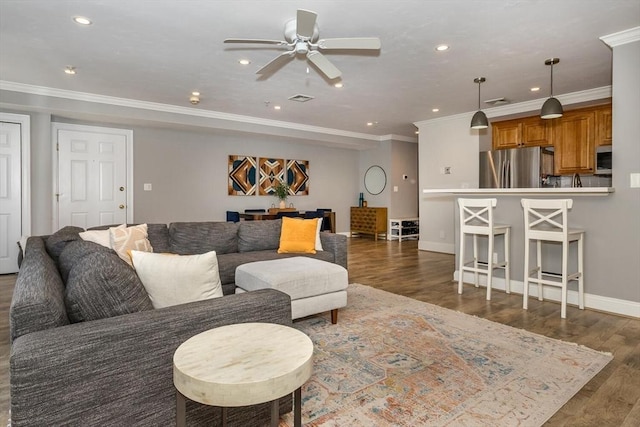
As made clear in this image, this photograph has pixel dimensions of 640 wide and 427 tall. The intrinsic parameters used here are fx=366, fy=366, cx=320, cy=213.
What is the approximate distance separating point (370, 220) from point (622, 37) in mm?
6013

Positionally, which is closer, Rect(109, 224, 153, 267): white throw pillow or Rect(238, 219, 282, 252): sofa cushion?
Rect(109, 224, 153, 267): white throw pillow

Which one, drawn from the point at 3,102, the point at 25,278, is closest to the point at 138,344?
the point at 25,278

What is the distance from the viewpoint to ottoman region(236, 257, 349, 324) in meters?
2.76

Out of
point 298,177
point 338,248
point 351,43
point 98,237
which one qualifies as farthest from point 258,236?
point 298,177

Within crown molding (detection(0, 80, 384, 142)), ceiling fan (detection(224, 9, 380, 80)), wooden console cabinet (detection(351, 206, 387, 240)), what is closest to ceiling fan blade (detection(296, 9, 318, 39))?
ceiling fan (detection(224, 9, 380, 80))

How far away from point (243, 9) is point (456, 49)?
209cm

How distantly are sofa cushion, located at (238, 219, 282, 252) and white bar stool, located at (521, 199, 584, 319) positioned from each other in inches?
102

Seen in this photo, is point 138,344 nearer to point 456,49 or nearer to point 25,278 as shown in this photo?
point 25,278

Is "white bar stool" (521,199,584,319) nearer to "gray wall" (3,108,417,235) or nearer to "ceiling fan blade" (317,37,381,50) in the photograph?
"ceiling fan blade" (317,37,381,50)

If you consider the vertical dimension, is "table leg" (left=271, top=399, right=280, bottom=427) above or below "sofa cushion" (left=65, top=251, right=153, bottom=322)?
below

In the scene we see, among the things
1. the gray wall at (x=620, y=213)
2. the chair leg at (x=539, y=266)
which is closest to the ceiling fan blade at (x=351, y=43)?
the gray wall at (x=620, y=213)

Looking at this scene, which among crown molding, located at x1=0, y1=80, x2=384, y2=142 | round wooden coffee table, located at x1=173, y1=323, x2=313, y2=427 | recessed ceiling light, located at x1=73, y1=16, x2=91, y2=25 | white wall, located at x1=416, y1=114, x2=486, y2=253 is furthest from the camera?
white wall, located at x1=416, y1=114, x2=486, y2=253

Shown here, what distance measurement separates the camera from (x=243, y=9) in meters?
2.83

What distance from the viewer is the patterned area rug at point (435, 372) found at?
180 cm
